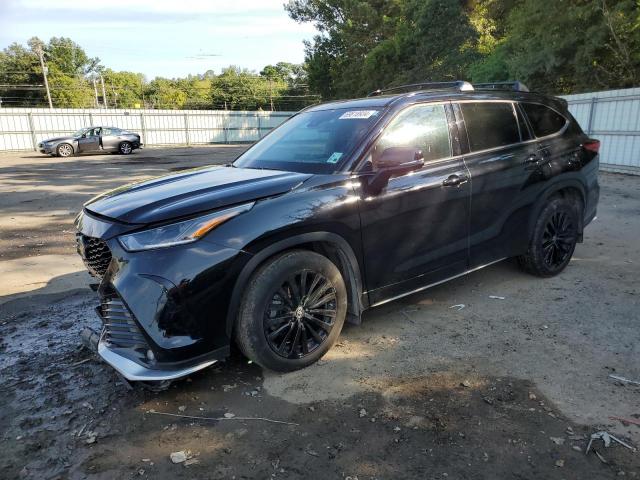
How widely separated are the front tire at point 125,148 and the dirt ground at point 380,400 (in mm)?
20641

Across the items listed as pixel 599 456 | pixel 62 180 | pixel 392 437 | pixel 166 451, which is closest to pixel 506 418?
pixel 599 456

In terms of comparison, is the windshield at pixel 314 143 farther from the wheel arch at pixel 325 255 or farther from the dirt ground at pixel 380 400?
the dirt ground at pixel 380 400

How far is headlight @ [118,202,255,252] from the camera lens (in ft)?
9.27

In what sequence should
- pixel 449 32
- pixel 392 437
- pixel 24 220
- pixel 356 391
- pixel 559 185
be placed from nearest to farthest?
pixel 392 437 → pixel 356 391 → pixel 559 185 → pixel 24 220 → pixel 449 32

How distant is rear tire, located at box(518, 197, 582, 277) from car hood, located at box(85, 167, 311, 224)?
2563 millimetres

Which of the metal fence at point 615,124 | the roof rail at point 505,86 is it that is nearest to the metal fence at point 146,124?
the metal fence at point 615,124

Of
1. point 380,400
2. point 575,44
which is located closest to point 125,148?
point 575,44

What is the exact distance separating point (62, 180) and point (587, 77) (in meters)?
19.5

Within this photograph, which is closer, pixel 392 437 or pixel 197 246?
pixel 392 437

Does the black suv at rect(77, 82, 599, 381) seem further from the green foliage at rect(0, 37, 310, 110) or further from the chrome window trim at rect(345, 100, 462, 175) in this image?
the green foliage at rect(0, 37, 310, 110)

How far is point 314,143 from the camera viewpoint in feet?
12.8

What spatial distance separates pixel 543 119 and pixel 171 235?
382 centimetres

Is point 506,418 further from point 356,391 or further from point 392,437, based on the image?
point 356,391

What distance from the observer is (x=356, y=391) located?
10.2 ft
